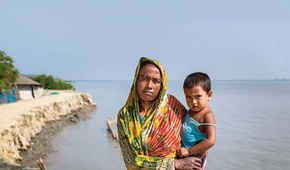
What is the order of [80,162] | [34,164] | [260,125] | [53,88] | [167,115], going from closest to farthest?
1. [167,115]
2. [34,164]
3. [80,162]
4. [260,125]
5. [53,88]

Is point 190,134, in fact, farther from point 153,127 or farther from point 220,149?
point 220,149

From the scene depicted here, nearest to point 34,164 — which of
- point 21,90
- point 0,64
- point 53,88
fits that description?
point 0,64

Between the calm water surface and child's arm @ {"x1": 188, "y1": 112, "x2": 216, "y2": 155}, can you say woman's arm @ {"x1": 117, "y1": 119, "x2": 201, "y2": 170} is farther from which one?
the calm water surface

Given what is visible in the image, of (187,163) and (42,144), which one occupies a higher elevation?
(187,163)

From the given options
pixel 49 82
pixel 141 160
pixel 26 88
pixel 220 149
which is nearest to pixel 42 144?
pixel 220 149

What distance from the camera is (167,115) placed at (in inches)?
99.4

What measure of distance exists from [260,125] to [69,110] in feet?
54.5

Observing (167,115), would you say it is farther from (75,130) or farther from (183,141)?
(75,130)

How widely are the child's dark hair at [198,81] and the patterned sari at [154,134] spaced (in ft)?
0.55

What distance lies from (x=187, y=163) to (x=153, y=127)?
0.34 metres

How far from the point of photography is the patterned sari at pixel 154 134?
2490 mm

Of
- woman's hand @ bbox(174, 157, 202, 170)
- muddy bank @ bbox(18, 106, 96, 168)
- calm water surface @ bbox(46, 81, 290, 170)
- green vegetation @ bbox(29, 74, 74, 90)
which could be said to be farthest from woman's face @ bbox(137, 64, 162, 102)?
green vegetation @ bbox(29, 74, 74, 90)

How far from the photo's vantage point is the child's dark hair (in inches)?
101

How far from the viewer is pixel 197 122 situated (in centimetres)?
253
